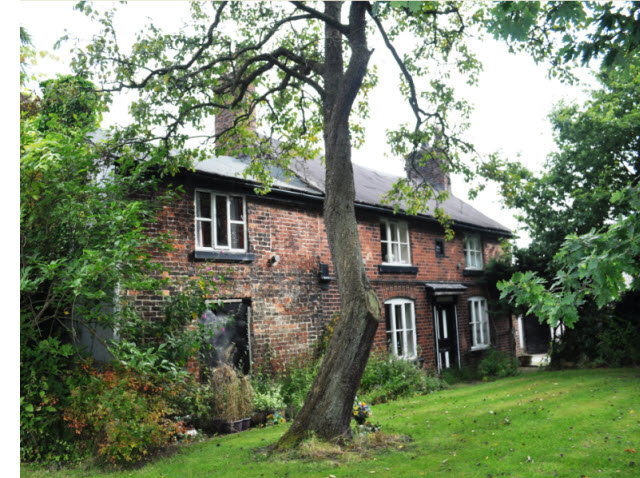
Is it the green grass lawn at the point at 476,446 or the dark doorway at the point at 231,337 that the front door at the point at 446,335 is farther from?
the dark doorway at the point at 231,337

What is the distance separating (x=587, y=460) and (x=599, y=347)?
11116 mm


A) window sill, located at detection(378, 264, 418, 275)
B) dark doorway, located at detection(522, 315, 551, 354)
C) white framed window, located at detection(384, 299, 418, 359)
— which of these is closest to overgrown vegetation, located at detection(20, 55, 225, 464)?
window sill, located at detection(378, 264, 418, 275)

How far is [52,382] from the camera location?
8.12 meters

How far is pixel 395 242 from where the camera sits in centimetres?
1627

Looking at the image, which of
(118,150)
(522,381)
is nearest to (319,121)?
(118,150)

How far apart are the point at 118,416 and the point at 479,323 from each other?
1463 cm

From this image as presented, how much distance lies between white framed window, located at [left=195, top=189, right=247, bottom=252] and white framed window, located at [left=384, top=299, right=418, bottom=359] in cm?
537

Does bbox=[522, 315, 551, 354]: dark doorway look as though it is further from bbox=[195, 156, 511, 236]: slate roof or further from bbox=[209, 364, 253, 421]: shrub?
bbox=[209, 364, 253, 421]: shrub

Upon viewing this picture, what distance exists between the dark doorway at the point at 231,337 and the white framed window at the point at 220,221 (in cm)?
129

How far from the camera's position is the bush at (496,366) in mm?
16953

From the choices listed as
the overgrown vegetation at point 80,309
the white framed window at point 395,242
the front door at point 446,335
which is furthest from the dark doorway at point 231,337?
the front door at point 446,335

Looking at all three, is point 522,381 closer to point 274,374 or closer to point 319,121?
point 274,374

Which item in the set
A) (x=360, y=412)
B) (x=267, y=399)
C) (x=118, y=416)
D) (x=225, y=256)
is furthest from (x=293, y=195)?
(x=118, y=416)

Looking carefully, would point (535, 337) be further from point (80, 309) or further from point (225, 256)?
point (80, 309)
